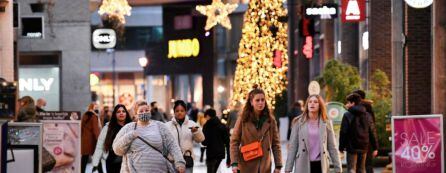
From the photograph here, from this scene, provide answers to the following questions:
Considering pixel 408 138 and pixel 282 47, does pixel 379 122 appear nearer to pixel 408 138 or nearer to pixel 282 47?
pixel 282 47

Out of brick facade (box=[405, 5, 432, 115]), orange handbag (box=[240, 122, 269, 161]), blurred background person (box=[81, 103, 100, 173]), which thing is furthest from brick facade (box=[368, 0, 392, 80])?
orange handbag (box=[240, 122, 269, 161])

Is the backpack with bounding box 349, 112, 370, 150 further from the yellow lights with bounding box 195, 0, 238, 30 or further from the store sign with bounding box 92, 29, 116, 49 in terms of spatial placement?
the yellow lights with bounding box 195, 0, 238, 30

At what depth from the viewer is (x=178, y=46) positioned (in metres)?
70.1

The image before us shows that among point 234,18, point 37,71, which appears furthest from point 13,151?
point 234,18

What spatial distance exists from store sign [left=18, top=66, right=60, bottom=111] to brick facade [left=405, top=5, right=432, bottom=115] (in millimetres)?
12017

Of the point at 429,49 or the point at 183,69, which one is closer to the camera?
the point at 429,49

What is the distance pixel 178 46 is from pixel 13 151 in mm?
55441

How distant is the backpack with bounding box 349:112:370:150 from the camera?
20812 mm

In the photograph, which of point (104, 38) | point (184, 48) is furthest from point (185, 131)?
point (184, 48)

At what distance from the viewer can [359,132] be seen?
68.4ft

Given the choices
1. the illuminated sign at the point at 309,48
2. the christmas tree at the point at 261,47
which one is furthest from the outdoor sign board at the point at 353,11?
the illuminated sign at the point at 309,48

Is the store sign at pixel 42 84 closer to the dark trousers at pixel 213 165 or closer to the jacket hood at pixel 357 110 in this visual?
the dark trousers at pixel 213 165

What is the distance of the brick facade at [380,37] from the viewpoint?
36562 millimetres

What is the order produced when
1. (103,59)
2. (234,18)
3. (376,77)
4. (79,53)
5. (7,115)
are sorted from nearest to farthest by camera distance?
(7,115), (376,77), (79,53), (234,18), (103,59)
